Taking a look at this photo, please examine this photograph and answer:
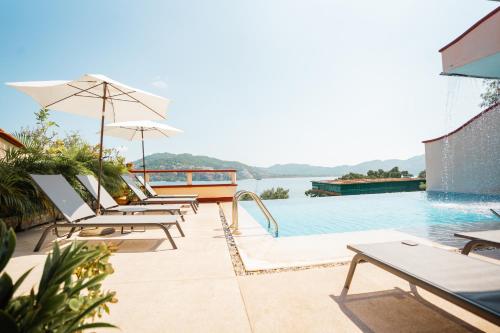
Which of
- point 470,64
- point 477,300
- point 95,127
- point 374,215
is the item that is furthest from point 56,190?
point 470,64

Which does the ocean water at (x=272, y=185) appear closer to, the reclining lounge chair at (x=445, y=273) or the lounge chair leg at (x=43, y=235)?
the lounge chair leg at (x=43, y=235)

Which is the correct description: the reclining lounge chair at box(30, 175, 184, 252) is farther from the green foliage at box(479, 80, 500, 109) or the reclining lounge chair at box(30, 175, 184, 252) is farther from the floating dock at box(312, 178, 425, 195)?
the green foliage at box(479, 80, 500, 109)

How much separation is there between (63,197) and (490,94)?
1007 inches

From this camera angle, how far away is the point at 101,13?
31.0 feet

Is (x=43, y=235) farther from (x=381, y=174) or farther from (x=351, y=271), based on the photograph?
(x=381, y=174)

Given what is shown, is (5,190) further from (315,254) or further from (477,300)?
(477,300)

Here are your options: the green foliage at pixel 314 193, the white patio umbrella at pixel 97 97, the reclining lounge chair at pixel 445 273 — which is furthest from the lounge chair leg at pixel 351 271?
the green foliage at pixel 314 193

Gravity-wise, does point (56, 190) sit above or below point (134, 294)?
above

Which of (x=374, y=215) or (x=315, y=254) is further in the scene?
(x=374, y=215)

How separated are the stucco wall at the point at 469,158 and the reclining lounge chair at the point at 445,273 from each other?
→ 13794 mm

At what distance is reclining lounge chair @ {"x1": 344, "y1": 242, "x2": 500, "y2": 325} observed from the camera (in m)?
1.59

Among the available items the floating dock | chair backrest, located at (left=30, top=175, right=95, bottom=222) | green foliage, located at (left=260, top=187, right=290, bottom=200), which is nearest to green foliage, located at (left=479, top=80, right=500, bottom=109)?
the floating dock

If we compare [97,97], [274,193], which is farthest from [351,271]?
[274,193]

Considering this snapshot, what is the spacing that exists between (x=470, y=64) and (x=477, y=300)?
8174 millimetres
